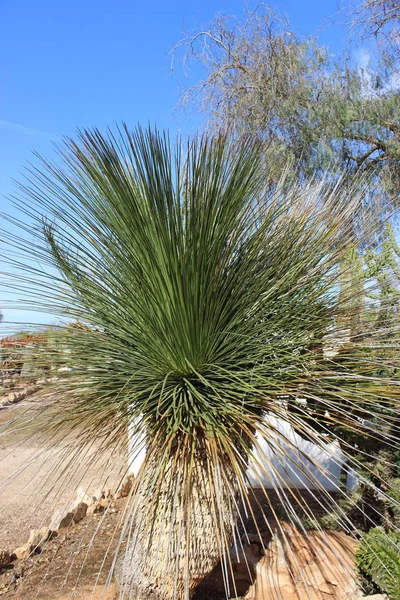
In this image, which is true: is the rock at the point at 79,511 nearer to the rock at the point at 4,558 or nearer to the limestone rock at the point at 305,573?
the rock at the point at 4,558

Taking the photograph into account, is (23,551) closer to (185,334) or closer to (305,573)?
(305,573)

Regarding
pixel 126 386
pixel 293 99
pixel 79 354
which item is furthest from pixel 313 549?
pixel 293 99

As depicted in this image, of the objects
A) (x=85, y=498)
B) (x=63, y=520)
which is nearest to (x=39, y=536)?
(x=63, y=520)

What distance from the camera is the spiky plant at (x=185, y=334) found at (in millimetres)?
1946

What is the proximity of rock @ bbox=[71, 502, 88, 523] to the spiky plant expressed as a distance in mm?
2081

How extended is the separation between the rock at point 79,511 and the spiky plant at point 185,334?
2081 millimetres

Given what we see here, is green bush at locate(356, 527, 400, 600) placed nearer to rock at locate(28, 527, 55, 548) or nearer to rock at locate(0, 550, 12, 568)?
rock at locate(28, 527, 55, 548)

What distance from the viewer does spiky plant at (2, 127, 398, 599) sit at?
6.39ft

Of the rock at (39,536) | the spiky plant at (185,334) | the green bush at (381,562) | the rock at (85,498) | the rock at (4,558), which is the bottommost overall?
the rock at (4,558)

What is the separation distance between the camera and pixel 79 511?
419 centimetres

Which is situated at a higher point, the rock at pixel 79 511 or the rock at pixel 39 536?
the rock at pixel 79 511

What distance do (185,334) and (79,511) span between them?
2803 mm

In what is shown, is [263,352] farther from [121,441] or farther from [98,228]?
[98,228]

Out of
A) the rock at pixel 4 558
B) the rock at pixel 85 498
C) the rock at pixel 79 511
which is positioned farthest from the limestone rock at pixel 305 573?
the rock at pixel 85 498
